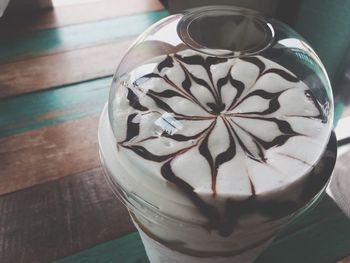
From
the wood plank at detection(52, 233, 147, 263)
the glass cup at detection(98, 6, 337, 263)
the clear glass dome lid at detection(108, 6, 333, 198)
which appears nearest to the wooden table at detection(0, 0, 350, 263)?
the wood plank at detection(52, 233, 147, 263)

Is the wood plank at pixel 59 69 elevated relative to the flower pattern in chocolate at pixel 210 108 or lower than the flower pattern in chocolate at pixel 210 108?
lower

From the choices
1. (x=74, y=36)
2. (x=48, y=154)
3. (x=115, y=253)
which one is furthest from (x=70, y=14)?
(x=115, y=253)

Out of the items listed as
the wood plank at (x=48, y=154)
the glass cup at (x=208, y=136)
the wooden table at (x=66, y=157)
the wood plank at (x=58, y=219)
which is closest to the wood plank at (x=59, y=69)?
the wooden table at (x=66, y=157)

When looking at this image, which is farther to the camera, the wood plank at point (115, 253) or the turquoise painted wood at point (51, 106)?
the turquoise painted wood at point (51, 106)

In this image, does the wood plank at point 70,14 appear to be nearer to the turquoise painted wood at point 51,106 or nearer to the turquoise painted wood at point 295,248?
the turquoise painted wood at point 51,106

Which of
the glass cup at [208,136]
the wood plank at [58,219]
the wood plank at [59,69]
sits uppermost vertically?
the glass cup at [208,136]

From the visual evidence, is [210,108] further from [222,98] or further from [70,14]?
[70,14]

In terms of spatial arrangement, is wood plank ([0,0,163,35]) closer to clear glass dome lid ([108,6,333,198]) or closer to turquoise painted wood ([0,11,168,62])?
turquoise painted wood ([0,11,168,62])
